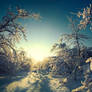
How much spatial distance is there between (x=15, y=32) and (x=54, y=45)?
6.47m

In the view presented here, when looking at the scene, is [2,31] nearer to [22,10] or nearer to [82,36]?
[22,10]

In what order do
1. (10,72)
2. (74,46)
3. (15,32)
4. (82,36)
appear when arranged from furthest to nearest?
(10,72), (74,46), (82,36), (15,32)

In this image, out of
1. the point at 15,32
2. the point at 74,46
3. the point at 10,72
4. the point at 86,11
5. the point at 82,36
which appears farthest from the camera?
the point at 10,72

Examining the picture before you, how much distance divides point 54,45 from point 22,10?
6.85m

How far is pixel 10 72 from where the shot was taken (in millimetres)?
22562

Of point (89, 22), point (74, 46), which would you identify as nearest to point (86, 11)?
point (89, 22)

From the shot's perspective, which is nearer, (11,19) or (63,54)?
(11,19)

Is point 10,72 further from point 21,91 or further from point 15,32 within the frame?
point 15,32

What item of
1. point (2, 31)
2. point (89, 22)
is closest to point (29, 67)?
point (2, 31)

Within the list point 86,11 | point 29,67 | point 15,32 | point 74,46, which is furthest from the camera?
point 29,67

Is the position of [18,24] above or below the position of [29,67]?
above

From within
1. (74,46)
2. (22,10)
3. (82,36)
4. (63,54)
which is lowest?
(63,54)

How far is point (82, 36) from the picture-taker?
11.0 meters

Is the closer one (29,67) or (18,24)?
(18,24)
